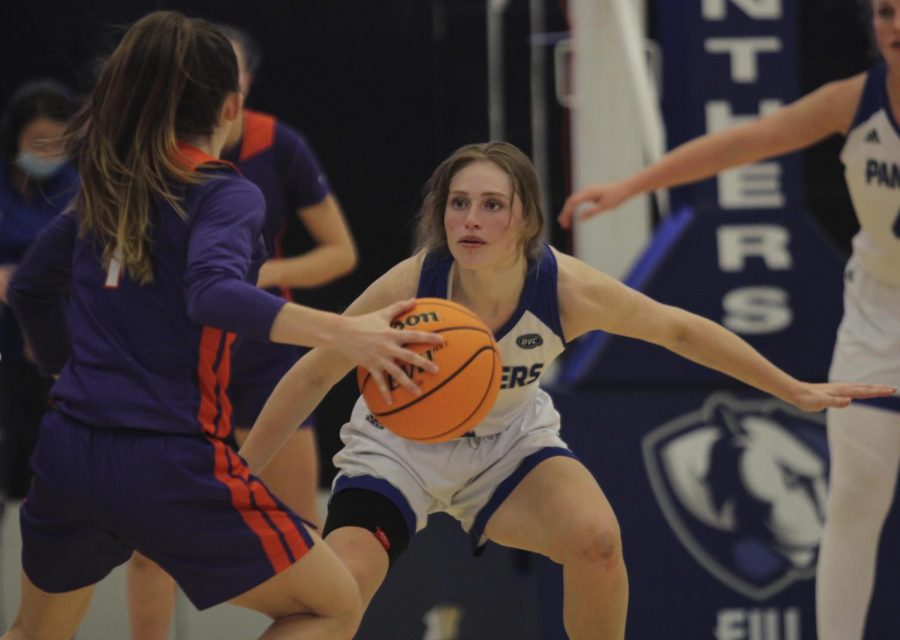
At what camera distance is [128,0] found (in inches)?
209

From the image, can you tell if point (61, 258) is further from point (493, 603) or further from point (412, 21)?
point (412, 21)

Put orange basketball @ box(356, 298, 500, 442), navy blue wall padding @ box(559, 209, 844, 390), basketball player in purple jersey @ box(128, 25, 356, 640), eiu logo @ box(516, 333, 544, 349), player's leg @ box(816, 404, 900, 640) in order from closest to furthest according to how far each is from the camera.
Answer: orange basketball @ box(356, 298, 500, 442), eiu logo @ box(516, 333, 544, 349), player's leg @ box(816, 404, 900, 640), basketball player in purple jersey @ box(128, 25, 356, 640), navy blue wall padding @ box(559, 209, 844, 390)

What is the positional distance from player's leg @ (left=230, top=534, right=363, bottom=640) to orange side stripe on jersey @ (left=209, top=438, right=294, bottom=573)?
3cm

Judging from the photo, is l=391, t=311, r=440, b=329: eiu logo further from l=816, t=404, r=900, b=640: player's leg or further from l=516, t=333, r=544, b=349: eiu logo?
l=816, t=404, r=900, b=640: player's leg

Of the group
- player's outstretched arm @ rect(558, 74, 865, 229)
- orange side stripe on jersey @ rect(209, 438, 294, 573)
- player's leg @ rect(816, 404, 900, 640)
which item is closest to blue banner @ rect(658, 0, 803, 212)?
player's outstretched arm @ rect(558, 74, 865, 229)

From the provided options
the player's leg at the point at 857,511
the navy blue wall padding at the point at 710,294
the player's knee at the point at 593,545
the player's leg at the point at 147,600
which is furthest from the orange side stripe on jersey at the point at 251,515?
the navy blue wall padding at the point at 710,294

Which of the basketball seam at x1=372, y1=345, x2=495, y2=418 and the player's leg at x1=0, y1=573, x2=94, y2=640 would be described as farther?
the basketball seam at x1=372, y1=345, x2=495, y2=418

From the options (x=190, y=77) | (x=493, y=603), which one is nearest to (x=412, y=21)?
(x=493, y=603)

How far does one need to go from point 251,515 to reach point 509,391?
99 cm

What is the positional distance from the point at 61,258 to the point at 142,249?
1.04 ft

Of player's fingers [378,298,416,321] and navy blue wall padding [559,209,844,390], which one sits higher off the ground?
player's fingers [378,298,416,321]

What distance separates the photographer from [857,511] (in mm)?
4242

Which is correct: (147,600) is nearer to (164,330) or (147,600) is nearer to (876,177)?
(164,330)

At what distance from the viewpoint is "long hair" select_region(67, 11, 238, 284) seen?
2.81 m
